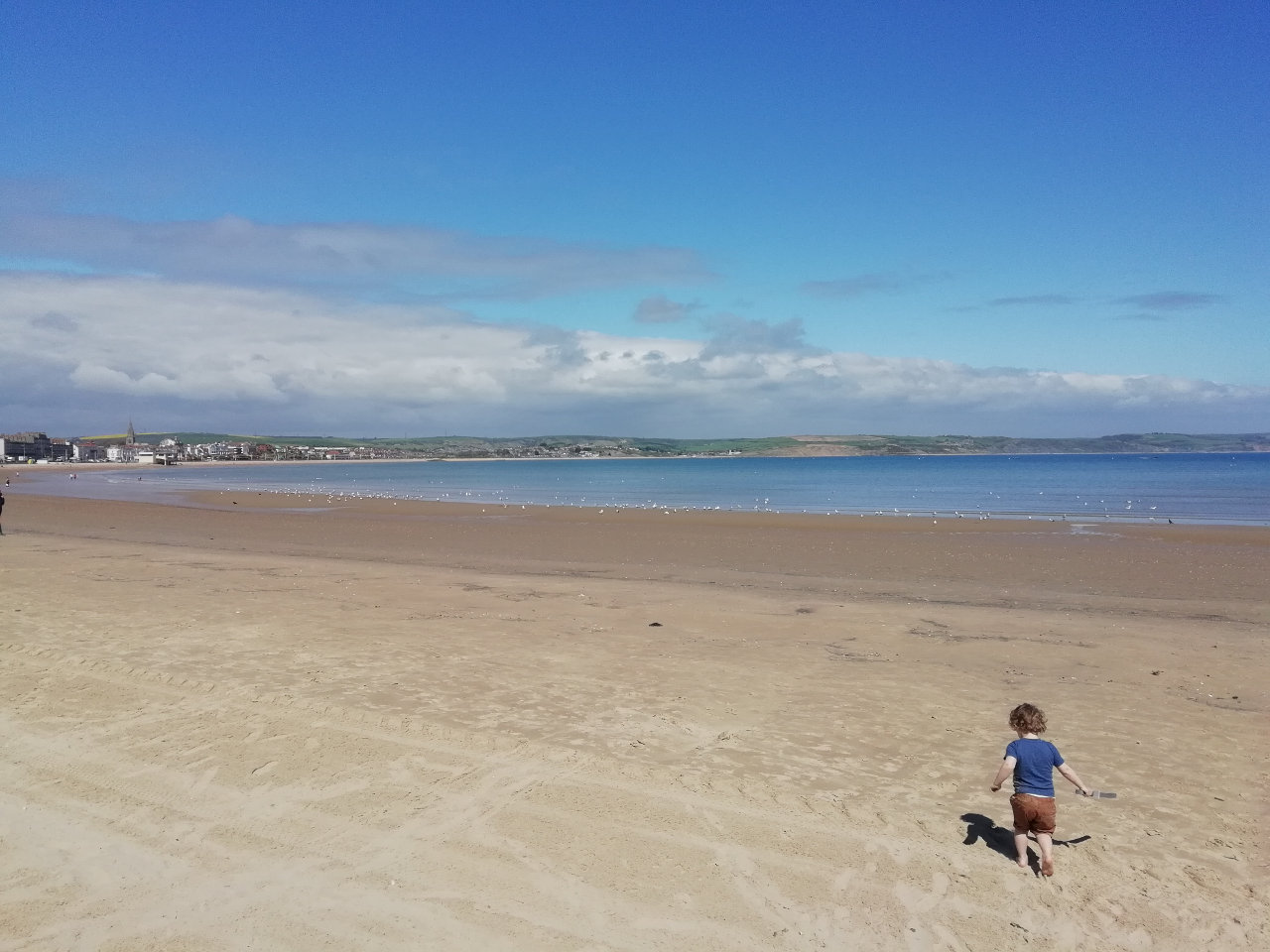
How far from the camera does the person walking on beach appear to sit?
5.51 metres

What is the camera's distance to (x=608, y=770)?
272 inches

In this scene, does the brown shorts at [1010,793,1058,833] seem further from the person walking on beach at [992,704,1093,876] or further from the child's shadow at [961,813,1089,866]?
the child's shadow at [961,813,1089,866]

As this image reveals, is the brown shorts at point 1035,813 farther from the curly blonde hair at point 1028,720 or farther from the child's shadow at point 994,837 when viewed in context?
the curly blonde hair at point 1028,720

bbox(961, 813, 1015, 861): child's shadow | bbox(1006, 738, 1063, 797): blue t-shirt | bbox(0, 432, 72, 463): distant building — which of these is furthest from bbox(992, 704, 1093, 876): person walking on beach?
bbox(0, 432, 72, 463): distant building

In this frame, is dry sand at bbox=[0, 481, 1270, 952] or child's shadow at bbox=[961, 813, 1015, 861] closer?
dry sand at bbox=[0, 481, 1270, 952]

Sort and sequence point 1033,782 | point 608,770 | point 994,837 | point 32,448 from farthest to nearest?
point 32,448 → point 608,770 → point 994,837 → point 1033,782

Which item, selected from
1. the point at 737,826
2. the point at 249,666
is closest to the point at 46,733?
the point at 249,666

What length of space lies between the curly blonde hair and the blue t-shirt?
0.07 m

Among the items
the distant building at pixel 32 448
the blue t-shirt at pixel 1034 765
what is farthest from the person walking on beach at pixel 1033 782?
the distant building at pixel 32 448

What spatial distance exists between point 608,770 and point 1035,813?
10.3ft

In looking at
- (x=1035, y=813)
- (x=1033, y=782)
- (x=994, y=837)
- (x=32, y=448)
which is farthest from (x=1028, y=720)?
(x=32, y=448)

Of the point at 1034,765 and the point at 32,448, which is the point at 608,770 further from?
the point at 32,448

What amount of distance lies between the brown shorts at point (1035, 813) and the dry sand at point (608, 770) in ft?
0.87

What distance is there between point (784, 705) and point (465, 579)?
421 inches
